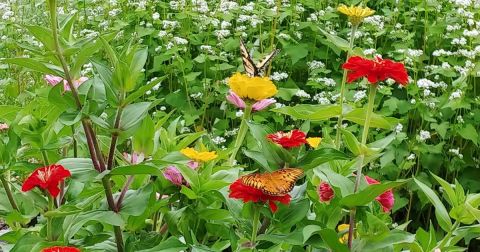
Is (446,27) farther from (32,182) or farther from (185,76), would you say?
(32,182)

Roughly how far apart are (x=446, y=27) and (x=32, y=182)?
2.37 m

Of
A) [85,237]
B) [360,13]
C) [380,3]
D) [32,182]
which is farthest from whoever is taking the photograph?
[380,3]

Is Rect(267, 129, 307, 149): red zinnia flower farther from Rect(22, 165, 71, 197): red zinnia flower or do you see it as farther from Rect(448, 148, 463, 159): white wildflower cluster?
Rect(448, 148, 463, 159): white wildflower cluster

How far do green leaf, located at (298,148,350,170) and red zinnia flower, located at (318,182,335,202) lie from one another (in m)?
0.13

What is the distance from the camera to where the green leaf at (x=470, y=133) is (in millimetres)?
2953

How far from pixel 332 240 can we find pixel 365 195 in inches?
3.7

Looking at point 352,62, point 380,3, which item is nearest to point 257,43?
point 380,3

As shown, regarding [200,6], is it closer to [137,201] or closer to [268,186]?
[137,201]

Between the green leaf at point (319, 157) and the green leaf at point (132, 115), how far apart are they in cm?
28

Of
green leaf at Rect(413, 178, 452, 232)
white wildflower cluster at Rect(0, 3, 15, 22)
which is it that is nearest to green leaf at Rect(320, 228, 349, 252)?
green leaf at Rect(413, 178, 452, 232)

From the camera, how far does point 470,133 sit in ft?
9.73

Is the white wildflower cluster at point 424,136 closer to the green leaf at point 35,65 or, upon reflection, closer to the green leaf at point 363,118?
the green leaf at point 363,118

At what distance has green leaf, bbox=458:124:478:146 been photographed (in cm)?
295

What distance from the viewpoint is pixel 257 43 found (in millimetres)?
3529
